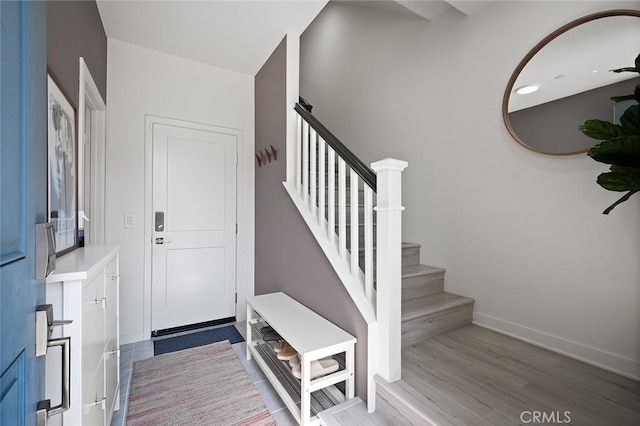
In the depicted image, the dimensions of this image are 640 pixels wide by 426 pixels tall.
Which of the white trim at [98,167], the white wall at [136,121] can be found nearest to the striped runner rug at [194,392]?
the white wall at [136,121]

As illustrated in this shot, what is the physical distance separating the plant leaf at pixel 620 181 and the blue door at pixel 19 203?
1716 mm

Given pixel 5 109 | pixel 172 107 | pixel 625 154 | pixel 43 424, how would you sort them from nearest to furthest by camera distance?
pixel 5 109, pixel 43 424, pixel 625 154, pixel 172 107

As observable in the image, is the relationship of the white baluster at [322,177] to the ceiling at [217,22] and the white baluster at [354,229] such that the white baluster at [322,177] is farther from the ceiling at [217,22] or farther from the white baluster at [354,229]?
the ceiling at [217,22]

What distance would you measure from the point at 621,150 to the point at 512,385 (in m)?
1.21

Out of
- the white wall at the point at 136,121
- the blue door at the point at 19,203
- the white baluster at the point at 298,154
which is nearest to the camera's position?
the blue door at the point at 19,203

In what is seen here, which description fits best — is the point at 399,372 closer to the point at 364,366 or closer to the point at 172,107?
the point at 364,366

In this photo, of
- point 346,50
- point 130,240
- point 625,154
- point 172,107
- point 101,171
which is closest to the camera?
point 625,154

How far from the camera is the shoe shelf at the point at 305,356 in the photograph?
1.53 m

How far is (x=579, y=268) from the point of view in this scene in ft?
5.70

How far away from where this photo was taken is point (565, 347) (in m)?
1.78

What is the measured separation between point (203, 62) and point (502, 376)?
363 centimetres

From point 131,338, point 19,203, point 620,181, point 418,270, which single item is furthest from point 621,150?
point 131,338

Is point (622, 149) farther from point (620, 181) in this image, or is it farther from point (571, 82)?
point (571, 82)

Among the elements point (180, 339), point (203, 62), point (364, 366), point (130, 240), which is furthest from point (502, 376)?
point (203, 62)
